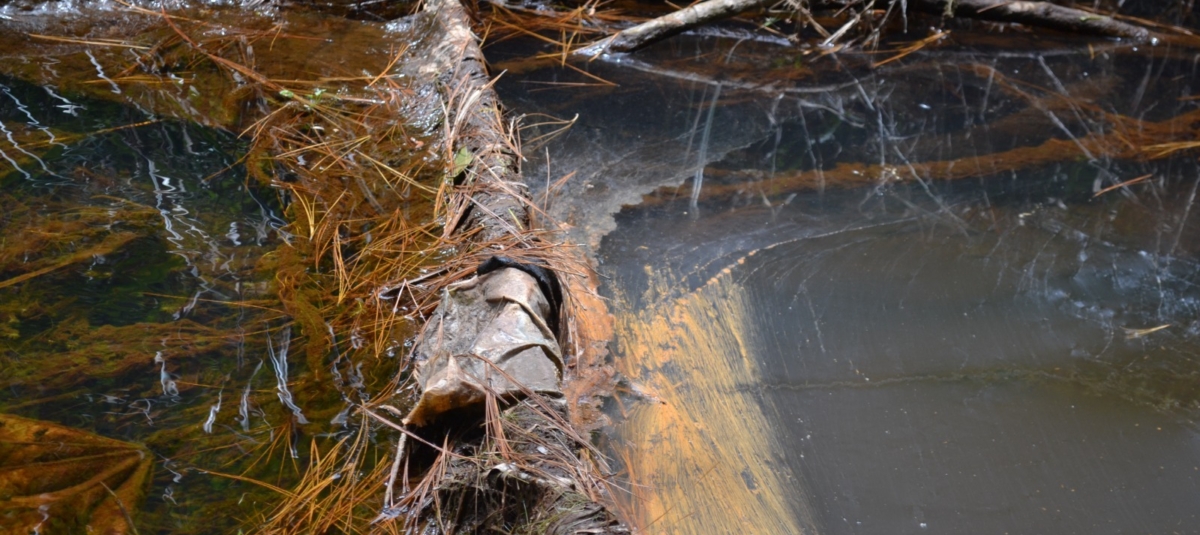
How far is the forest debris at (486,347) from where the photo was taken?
1.84 metres

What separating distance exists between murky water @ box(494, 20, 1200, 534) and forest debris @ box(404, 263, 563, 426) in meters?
0.29

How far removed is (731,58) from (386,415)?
2.50 meters

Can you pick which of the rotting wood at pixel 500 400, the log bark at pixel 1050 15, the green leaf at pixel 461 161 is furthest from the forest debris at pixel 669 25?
the green leaf at pixel 461 161

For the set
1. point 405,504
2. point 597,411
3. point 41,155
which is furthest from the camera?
point 41,155

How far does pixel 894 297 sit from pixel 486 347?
4.10 feet

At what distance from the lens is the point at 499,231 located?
2326 millimetres

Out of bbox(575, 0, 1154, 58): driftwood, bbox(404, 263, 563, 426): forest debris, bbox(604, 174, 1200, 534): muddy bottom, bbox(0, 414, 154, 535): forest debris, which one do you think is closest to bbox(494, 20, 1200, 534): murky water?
bbox(604, 174, 1200, 534): muddy bottom

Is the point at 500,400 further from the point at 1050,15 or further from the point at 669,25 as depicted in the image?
the point at 1050,15

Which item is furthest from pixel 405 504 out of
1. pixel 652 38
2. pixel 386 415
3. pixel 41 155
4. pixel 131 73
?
pixel 652 38

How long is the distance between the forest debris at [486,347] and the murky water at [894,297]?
294mm

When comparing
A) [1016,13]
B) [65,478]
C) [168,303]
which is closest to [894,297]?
[168,303]

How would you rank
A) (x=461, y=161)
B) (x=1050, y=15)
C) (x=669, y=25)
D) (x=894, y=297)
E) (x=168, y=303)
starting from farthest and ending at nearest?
(x=1050, y=15), (x=669, y=25), (x=461, y=161), (x=894, y=297), (x=168, y=303)

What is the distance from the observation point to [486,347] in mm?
1937

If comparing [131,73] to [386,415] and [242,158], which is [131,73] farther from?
[386,415]
